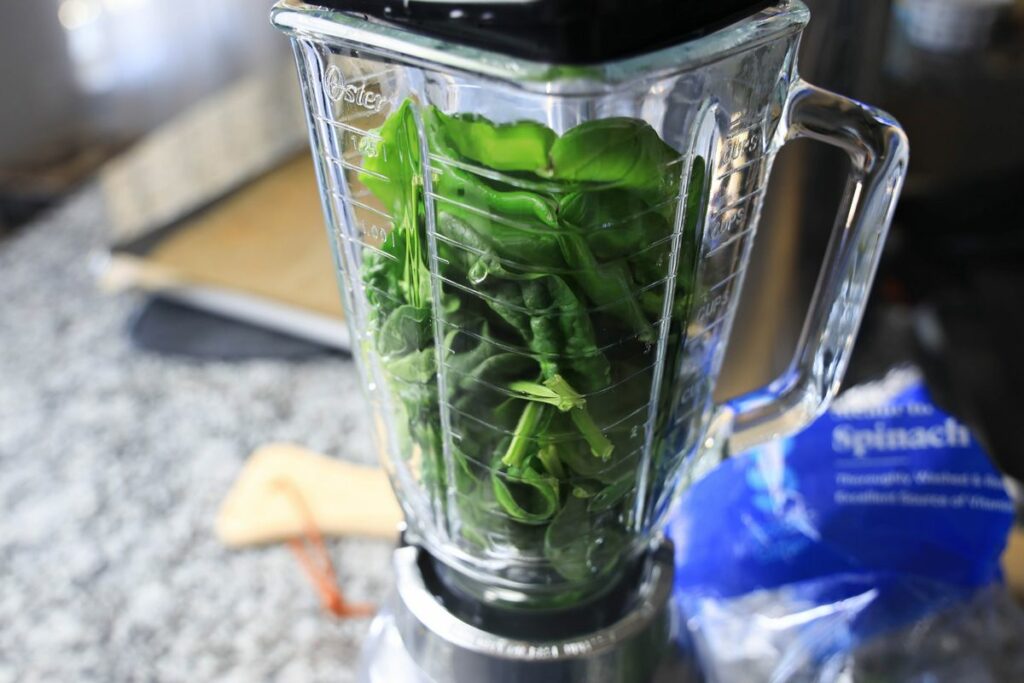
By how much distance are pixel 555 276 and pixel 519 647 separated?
0.53 feet

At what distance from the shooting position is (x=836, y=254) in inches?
15.2

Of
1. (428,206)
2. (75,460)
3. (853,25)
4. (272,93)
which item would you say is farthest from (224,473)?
(272,93)

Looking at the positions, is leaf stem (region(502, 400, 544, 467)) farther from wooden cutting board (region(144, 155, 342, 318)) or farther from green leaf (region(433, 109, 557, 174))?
wooden cutting board (region(144, 155, 342, 318))

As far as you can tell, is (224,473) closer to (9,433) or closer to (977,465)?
(9,433)

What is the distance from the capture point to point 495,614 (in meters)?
0.40

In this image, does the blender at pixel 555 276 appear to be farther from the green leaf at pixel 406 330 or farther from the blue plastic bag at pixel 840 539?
the blue plastic bag at pixel 840 539

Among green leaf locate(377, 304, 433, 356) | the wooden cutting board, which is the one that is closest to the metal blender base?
green leaf locate(377, 304, 433, 356)

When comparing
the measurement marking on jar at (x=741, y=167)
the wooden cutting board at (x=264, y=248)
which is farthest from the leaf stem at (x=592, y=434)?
the wooden cutting board at (x=264, y=248)

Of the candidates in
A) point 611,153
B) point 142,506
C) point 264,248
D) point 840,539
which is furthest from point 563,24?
point 264,248

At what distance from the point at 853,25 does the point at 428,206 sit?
0.39 meters

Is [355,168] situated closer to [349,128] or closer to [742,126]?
[349,128]

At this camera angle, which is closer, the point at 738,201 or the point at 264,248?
the point at 738,201

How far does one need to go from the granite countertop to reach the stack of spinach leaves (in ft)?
0.74

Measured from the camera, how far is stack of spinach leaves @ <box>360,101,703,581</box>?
0.30m
